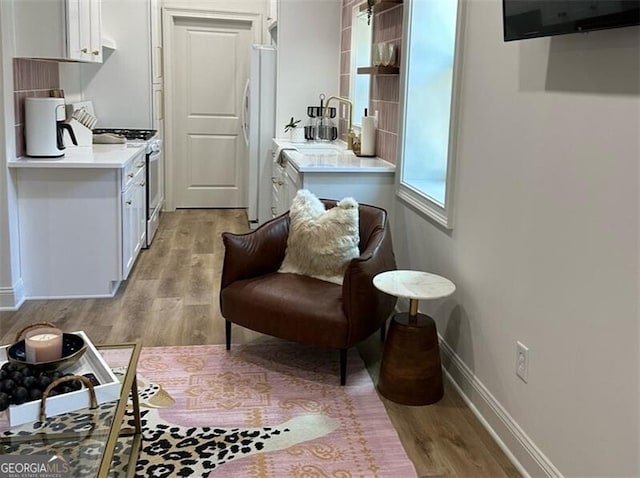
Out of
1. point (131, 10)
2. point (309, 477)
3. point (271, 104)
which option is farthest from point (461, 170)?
point (131, 10)

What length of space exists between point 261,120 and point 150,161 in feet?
3.41

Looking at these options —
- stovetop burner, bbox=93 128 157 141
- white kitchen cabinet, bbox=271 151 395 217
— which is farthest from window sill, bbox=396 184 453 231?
A: stovetop burner, bbox=93 128 157 141

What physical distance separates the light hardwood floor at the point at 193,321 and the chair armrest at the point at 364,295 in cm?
30

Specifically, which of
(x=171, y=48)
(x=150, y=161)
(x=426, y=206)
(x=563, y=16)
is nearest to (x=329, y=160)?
(x=426, y=206)

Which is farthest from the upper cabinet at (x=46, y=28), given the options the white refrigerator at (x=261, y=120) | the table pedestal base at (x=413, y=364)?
the table pedestal base at (x=413, y=364)

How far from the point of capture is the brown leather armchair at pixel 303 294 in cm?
286

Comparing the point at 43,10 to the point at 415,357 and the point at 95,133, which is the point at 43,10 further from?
the point at 415,357

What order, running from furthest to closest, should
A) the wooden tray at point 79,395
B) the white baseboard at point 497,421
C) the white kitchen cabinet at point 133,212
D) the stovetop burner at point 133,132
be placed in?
the stovetop burner at point 133,132, the white kitchen cabinet at point 133,212, the white baseboard at point 497,421, the wooden tray at point 79,395

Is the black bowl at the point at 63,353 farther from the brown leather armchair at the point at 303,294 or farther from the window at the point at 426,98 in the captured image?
the window at the point at 426,98

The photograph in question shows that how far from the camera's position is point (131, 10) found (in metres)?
5.78

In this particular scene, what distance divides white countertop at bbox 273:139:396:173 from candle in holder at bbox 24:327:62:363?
2.01 metres

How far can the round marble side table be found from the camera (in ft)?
9.04

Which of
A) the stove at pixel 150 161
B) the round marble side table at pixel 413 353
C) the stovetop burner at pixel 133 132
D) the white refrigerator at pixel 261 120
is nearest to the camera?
the round marble side table at pixel 413 353

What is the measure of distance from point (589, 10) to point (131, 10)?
4912 mm
